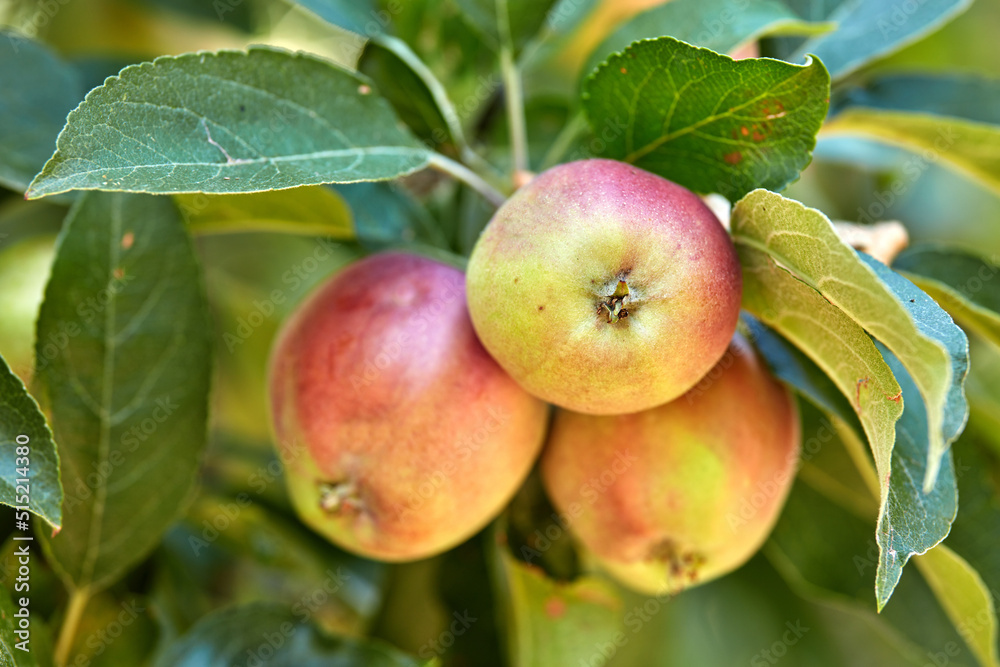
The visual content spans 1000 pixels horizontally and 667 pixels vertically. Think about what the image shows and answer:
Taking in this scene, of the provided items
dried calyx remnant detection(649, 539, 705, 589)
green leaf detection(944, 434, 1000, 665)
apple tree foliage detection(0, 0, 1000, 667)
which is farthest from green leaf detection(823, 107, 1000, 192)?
dried calyx remnant detection(649, 539, 705, 589)

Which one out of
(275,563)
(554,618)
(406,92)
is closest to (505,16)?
(406,92)

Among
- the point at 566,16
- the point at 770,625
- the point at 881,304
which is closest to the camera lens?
the point at 881,304

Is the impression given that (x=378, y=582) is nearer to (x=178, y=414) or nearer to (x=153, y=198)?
(x=178, y=414)

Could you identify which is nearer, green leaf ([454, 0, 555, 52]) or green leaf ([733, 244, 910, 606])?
green leaf ([733, 244, 910, 606])

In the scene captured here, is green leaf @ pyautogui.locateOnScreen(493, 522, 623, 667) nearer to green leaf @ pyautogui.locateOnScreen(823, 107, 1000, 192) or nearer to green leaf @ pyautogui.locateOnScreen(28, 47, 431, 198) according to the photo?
green leaf @ pyautogui.locateOnScreen(28, 47, 431, 198)

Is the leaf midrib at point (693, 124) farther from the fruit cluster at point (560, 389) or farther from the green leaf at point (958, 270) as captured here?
the green leaf at point (958, 270)

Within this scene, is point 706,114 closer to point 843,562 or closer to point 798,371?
point 798,371
